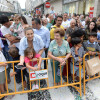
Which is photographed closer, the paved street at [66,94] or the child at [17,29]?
the paved street at [66,94]

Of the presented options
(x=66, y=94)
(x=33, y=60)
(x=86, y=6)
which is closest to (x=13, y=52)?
(x=33, y=60)

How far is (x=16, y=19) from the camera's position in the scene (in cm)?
335

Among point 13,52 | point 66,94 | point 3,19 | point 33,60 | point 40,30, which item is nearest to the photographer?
point 33,60

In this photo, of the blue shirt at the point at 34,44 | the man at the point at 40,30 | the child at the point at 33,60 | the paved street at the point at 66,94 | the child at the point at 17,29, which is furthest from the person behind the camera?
the man at the point at 40,30

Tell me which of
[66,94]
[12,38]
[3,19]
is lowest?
[66,94]

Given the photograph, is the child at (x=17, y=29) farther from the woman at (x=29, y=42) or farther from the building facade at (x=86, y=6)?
the building facade at (x=86, y=6)

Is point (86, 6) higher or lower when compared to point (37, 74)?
higher

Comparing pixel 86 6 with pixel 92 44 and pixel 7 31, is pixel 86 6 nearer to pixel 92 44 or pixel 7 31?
pixel 92 44

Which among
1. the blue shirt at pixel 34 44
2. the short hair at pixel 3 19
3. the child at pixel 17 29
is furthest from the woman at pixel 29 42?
the short hair at pixel 3 19

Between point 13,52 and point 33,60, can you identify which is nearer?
point 33,60

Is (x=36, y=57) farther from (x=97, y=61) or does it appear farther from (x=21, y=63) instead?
(x=97, y=61)

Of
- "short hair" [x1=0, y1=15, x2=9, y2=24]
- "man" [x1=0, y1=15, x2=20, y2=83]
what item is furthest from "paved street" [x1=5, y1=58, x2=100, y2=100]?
"short hair" [x1=0, y1=15, x2=9, y2=24]

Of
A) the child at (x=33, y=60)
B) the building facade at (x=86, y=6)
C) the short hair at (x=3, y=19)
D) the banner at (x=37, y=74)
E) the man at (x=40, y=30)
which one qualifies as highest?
the building facade at (x=86, y=6)

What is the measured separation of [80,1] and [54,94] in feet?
52.0
